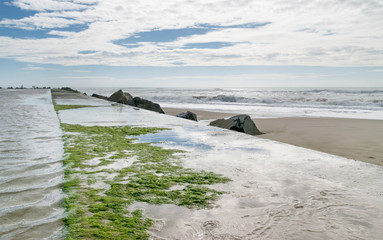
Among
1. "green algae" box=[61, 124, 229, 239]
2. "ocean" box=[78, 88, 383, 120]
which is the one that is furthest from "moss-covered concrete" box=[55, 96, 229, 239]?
"ocean" box=[78, 88, 383, 120]

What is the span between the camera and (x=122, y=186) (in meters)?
2.52

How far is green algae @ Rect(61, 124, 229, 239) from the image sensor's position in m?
1.82

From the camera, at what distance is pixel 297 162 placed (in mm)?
3230

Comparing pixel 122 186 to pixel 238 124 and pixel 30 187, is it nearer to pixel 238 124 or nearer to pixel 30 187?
pixel 30 187

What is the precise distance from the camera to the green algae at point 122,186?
1.82 m

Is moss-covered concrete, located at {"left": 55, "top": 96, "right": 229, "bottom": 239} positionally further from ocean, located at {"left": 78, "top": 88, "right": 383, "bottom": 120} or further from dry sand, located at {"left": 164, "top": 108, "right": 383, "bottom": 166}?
ocean, located at {"left": 78, "top": 88, "right": 383, "bottom": 120}

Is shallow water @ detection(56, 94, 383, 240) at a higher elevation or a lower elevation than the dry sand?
higher

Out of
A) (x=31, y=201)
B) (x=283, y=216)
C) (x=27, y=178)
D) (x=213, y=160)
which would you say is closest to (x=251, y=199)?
(x=283, y=216)

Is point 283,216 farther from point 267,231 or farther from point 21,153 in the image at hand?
point 21,153

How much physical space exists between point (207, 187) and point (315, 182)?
0.94 meters

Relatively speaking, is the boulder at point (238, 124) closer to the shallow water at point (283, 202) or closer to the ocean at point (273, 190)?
the ocean at point (273, 190)

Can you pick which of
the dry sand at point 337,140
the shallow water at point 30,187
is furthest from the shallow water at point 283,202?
the dry sand at point 337,140

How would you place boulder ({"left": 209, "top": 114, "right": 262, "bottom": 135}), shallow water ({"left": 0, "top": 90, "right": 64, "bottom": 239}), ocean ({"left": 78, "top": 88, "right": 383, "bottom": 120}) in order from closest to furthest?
shallow water ({"left": 0, "top": 90, "right": 64, "bottom": 239}), boulder ({"left": 209, "top": 114, "right": 262, "bottom": 135}), ocean ({"left": 78, "top": 88, "right": 383, "bottom": 120})

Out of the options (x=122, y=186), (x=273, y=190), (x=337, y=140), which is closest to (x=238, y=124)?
(x=337, y=140)
